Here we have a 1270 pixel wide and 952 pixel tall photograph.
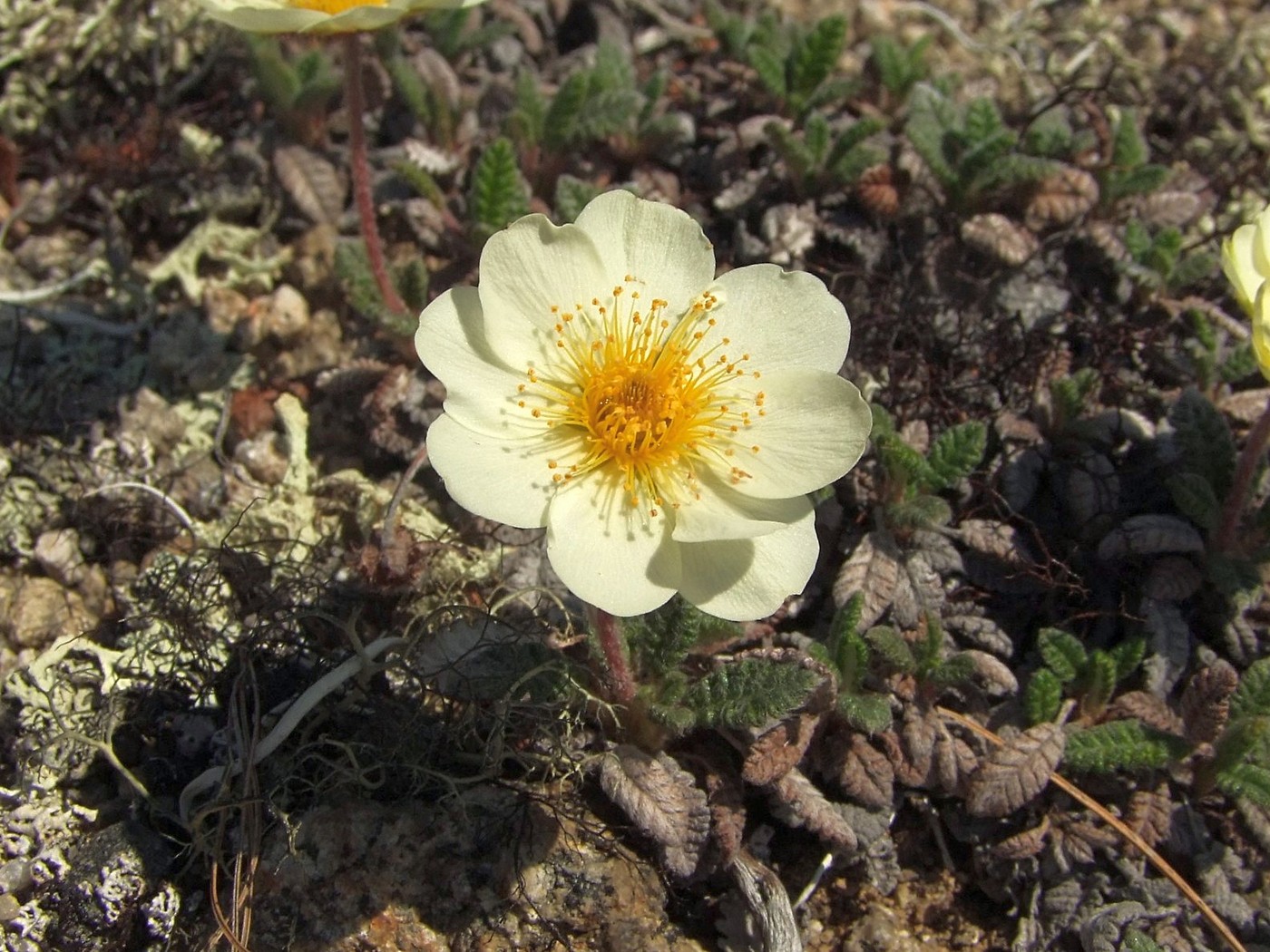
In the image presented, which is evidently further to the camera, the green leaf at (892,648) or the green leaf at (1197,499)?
the green leaf at (1197,499)

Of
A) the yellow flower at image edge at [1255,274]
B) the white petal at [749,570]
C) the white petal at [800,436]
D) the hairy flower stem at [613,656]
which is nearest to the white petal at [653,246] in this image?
the white petal at [800,436]

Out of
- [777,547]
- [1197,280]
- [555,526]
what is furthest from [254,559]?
Result: [1197,280]

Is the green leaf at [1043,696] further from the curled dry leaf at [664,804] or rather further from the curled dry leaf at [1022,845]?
the curled dry leaf at [664,804]

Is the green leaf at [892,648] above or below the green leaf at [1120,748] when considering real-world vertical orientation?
above

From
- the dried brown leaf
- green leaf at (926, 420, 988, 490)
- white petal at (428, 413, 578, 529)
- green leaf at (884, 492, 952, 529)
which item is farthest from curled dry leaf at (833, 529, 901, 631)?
→ the dried brown leaf

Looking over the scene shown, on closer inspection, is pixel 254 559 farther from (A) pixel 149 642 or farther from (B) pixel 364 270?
(B) pixel 364 270

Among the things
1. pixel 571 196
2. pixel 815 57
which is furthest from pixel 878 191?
pixel 571 196
